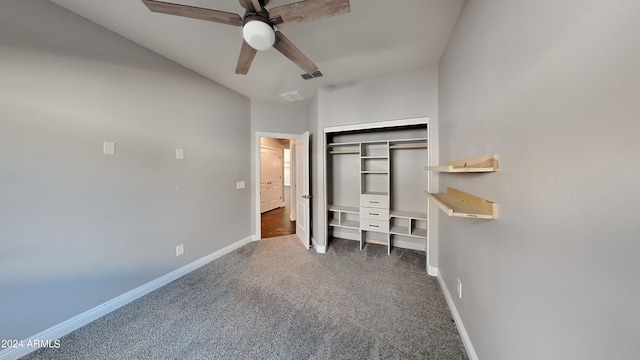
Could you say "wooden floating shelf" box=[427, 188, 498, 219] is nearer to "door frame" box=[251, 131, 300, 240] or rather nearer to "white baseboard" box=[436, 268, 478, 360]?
"white baseboard" box=[436, 268, 478, 360]

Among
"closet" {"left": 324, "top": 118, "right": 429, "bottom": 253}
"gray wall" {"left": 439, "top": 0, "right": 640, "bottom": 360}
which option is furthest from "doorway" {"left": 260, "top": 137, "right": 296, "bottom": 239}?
"gray wall" {"left": 439, "top": 0, "right": 640, "bottom": 360}

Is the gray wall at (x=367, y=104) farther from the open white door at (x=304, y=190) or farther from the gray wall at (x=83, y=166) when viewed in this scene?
the gray wall at (x=83, y=166)

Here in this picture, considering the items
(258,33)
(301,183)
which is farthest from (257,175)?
(258,33)

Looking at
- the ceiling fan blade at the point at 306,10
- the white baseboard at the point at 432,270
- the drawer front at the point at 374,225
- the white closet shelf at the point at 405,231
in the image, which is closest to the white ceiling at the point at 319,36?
the ceiling fan blade at the point at 306,10

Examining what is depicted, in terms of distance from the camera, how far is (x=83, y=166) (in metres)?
1.79

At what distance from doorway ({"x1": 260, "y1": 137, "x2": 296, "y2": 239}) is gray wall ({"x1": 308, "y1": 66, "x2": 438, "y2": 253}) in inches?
71.3

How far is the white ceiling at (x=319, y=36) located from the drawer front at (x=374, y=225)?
212cm

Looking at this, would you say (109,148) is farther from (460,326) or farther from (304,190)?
(460,326)

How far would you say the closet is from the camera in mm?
3137

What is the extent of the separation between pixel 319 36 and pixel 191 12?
44.0 inches

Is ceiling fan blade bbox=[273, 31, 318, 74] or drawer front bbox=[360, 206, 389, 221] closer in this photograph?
ceiling fan blade bbox=[273, 31, 318, 74]

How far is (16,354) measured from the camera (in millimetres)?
1471

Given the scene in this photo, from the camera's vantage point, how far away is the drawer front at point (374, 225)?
10.3ft

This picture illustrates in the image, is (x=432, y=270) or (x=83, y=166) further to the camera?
(x=432, y=270)
